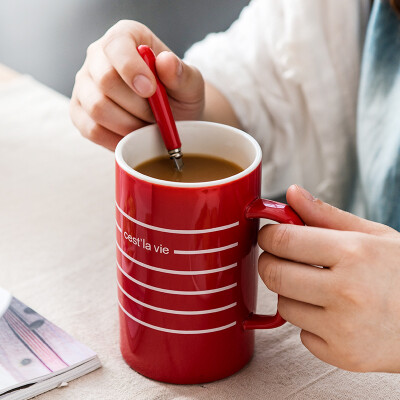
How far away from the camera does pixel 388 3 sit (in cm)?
86

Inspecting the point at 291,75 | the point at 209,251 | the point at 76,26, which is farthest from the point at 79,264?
the point at 76,26

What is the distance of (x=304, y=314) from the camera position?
1.68ft

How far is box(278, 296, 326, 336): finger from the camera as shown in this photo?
507 millimetres

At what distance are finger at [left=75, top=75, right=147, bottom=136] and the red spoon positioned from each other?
81 mm

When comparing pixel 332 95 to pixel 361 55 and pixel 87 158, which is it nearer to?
pixel 361 55

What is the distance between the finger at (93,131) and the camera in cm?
72

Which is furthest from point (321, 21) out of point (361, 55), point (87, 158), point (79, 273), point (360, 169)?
point (79, 273)

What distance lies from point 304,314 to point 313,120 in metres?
0.51

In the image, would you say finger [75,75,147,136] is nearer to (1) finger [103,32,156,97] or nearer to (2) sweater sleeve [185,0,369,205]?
(1) finger [103,32,156,97]

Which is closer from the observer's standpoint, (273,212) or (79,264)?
(273,212)

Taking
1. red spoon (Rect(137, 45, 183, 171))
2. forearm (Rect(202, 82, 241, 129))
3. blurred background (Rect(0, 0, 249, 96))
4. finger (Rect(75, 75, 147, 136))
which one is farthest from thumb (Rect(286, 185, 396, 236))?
blurred background (Rect(0, 0, 249, 96))

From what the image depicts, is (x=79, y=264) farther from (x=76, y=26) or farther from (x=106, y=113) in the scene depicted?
(x=76, y=26)

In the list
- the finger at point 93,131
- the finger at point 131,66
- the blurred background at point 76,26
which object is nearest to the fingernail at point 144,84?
the finger at point 131,66

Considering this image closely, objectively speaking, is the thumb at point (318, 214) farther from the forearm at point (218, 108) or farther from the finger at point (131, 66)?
the forearm at point (218, 108)
